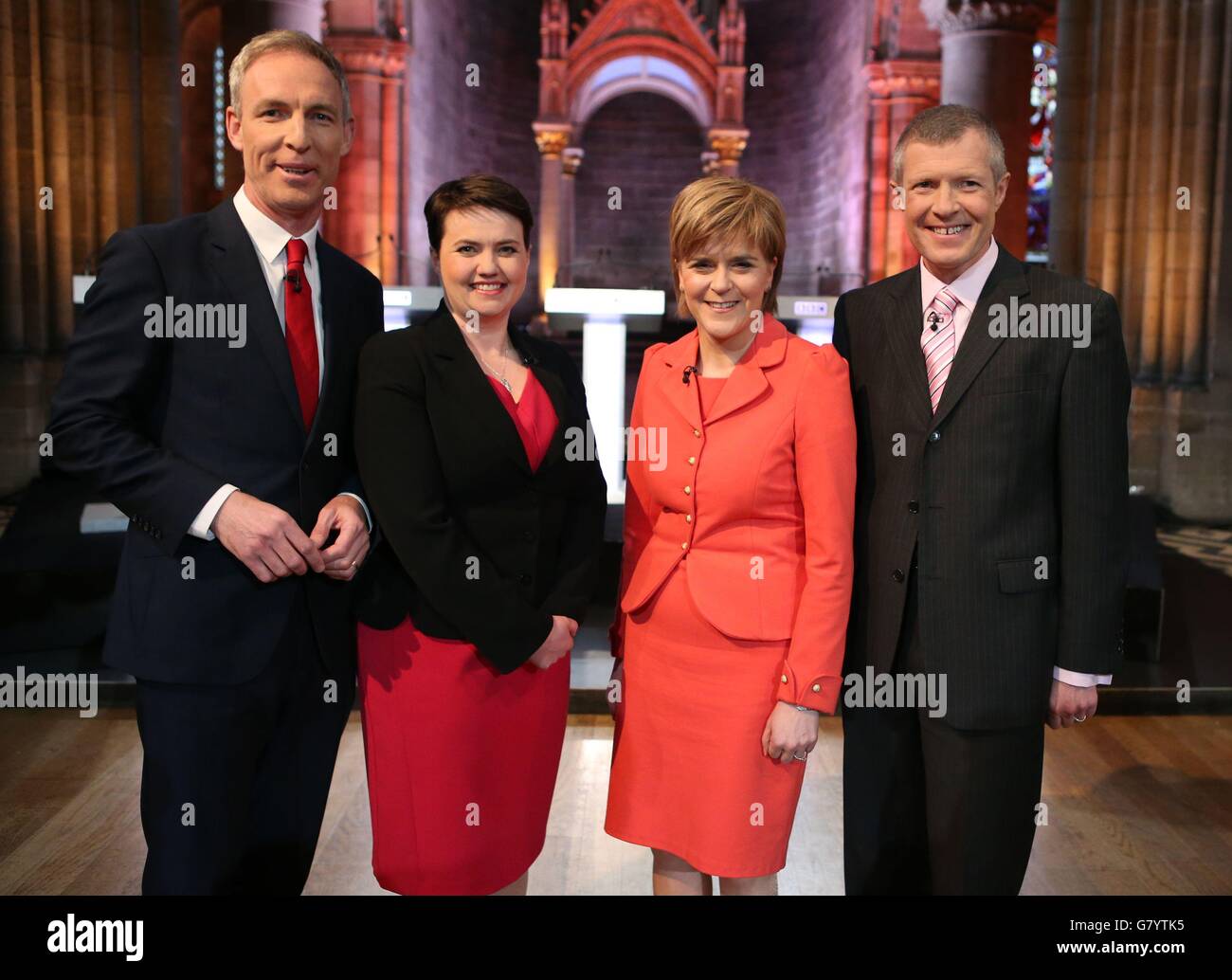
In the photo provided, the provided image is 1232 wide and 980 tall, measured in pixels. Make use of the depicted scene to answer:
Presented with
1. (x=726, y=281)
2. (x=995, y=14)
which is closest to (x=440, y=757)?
(x=726, y=281)

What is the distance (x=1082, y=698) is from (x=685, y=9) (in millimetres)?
19393

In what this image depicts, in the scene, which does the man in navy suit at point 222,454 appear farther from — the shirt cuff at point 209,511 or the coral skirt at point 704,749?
the coral skirt at point 704,749

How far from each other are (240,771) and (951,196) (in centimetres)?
178

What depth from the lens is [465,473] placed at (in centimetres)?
205

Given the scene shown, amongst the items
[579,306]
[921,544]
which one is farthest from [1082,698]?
[579,306]

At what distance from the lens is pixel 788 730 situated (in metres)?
2.04

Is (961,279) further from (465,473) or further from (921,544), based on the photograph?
(465,473)

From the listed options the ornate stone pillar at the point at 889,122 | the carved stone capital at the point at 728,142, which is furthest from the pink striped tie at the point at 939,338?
the carved stone capital at the point at 728,142

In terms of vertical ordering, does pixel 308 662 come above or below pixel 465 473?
below

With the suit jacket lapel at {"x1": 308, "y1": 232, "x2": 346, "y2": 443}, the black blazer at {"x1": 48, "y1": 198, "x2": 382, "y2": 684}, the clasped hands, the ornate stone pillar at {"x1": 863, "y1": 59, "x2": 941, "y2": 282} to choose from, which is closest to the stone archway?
the ornate stone pillar at {"x1": 863, "y1": 59, "x2": 941, "y2": 282}

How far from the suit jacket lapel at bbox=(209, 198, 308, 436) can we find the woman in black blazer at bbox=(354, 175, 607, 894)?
0.15 metres

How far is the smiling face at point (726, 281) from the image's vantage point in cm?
203

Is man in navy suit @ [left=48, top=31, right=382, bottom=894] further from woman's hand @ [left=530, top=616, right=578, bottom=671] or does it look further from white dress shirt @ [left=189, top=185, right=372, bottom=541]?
woman's hand @ [left=530, top=616, right=578, bottom=671]

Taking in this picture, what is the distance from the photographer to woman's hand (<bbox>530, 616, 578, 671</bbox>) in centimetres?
209
